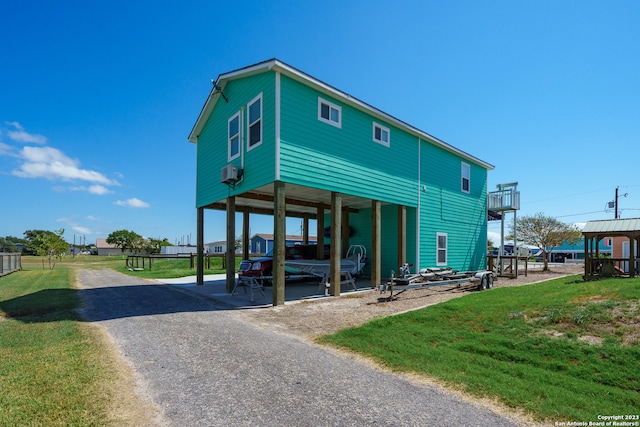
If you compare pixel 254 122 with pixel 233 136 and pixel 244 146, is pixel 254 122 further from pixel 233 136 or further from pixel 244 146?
pixel 233 136

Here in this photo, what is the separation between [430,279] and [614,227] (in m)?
8.66

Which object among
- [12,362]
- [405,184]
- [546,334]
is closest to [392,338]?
[546,334]

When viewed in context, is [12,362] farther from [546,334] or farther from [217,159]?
[217,159]

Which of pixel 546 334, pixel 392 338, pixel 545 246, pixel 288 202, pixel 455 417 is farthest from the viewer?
pixel 545 246

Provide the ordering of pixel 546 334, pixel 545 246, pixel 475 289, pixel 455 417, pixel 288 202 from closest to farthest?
pixel 455 417
pixel 546 334
pixel 475 289
pixel 288 202
pixel 545 246

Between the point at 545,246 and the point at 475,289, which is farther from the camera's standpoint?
the point at 545,246

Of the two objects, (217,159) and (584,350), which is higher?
(217,159)

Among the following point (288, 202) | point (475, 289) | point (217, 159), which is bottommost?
point (475, 289)

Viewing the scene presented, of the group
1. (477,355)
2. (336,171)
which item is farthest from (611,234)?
(477,355)

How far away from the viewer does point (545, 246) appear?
24234 mm

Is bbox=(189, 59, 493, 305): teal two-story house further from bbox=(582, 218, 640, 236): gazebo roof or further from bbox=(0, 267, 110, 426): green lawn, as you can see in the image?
bbox=(0, 267, 110, 426): green lawn

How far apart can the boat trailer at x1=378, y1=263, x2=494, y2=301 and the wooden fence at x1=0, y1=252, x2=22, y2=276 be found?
23548mm

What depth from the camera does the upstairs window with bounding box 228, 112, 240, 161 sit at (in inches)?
496

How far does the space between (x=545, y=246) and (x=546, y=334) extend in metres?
21.7
